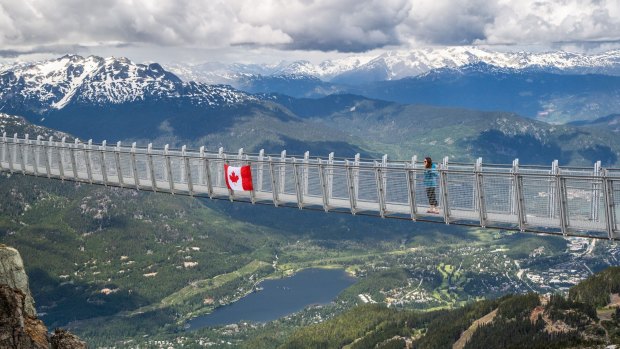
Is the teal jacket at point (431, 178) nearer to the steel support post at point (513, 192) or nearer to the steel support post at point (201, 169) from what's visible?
the steel support post at point (513, 192)

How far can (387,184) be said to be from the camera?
44969mm

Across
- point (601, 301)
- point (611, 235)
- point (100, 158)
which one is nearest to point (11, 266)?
point (611, 235)

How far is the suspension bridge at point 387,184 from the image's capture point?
117 ft

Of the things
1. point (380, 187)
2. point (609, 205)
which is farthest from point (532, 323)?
point (609, 205)

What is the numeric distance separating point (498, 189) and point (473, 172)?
173cm

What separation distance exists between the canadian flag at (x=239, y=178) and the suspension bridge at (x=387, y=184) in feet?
1.85

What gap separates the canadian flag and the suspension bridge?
0.56 m

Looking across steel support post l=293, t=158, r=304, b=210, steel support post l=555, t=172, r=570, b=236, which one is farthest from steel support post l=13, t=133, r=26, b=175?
steel support post l=555, t=172, r=570, b=236

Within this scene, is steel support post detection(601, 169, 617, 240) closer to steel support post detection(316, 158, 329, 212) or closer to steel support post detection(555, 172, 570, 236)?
steel support post detection(555, 172, 570, 236)

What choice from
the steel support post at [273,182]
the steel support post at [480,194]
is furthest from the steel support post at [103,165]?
the steel support post at [480,194]

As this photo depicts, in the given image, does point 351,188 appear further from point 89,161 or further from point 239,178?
point 89,161

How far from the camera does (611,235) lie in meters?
34.3

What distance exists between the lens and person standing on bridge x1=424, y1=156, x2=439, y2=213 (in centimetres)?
4219

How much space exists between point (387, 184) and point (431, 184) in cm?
346
